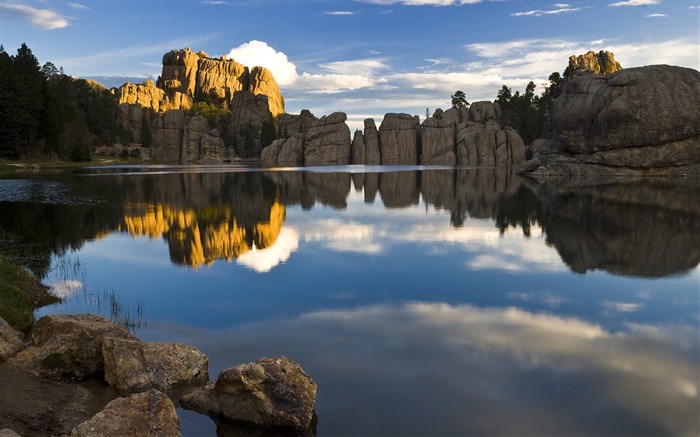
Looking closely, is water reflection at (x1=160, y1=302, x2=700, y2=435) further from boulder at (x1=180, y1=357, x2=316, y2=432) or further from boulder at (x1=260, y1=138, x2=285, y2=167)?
boulder at (x1=260, y1=138, x2=285, y2=167)

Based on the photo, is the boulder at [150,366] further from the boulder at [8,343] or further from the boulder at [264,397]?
the boulder at [8,343]

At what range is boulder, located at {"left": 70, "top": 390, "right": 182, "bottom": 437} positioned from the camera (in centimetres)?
809

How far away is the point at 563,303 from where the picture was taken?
1716 centimetres

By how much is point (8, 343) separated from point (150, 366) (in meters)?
3.58

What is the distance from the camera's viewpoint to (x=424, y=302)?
56.5 ft

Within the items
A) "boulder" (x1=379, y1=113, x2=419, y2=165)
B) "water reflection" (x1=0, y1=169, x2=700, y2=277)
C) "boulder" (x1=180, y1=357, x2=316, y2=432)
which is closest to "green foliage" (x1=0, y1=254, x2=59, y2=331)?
"water reflection" (x1=0, y1=169, x2=700, y2=277)

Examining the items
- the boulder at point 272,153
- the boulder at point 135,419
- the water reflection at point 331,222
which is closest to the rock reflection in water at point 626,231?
the water reflection at point 331,222

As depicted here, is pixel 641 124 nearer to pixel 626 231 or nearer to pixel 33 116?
pixel 626 231

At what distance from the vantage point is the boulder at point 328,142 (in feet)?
530

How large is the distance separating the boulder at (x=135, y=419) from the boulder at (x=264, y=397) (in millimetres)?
1323

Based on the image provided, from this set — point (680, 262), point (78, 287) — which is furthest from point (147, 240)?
point (680, 262)

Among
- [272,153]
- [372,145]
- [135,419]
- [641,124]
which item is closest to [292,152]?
[272,153]

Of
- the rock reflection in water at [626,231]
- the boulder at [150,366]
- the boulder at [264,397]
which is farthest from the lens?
the rock reflection in water at [626,231]

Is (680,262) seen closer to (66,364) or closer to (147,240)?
(66,364)
